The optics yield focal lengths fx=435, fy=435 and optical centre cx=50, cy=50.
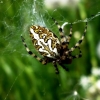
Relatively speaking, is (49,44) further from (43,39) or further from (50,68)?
(50,68)

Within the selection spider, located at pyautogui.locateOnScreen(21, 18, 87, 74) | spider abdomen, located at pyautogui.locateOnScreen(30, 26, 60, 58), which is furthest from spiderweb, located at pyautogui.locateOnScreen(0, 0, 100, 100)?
spider abdomen, located at pyautogui.locateOnScreen(30, 26, 60, 58)

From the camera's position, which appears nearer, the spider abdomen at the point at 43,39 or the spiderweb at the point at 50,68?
the spider abdomen at the point at 43,39

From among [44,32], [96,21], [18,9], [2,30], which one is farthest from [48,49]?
[96,21]

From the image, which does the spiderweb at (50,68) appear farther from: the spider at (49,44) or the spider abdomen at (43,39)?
the spider abdomen at (43,39)

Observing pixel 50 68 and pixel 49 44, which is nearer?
pixel 49 44

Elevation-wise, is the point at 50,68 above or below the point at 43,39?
below

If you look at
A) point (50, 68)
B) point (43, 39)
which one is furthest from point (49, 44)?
point (50, 68)

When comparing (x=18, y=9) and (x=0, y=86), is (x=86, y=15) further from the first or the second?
(x=0, y=86)

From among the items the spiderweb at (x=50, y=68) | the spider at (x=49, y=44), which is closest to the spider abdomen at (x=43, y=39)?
the spider at (x=49, y=44)
